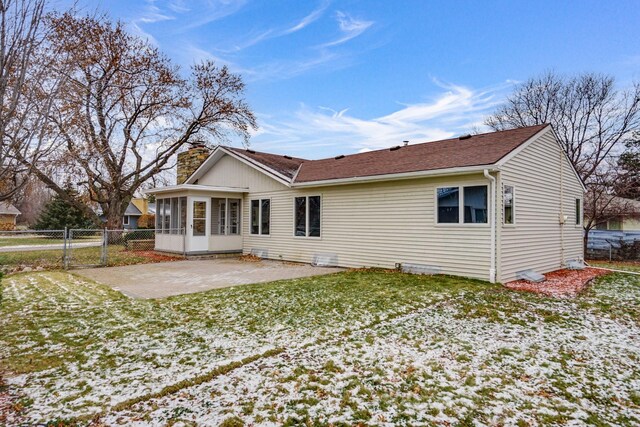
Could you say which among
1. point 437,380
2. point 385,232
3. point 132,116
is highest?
point 132,116

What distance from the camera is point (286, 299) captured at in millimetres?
6840

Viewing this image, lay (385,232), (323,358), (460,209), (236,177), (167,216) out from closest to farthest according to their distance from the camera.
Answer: (323,358) < (460,209) < (385,232) < (167,216) < (236,177)

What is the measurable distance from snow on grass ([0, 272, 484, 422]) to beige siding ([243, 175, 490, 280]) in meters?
0.98

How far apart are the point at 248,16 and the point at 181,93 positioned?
24.7ft

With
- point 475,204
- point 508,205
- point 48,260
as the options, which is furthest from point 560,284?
point 48,260

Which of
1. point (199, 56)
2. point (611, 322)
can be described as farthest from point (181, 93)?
point (611, 322)

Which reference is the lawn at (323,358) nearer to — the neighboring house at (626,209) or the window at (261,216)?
the window at (261,216)

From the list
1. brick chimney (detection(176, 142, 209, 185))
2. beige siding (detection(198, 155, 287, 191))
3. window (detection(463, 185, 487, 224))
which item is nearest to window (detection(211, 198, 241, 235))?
beige siding (detection(198, 155, 287, 191))

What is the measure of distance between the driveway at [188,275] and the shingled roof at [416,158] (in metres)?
3.22

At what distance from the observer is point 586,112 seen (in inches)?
826

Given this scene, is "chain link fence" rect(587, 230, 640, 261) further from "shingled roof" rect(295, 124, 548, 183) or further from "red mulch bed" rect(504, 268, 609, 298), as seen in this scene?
"shingled roof" rect(295, 124, 548, 183)

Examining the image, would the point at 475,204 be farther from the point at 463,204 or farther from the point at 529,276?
the point at 529,276

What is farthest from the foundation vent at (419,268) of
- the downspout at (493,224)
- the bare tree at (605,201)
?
the bare tree at (605,201)

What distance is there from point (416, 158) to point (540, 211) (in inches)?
148
